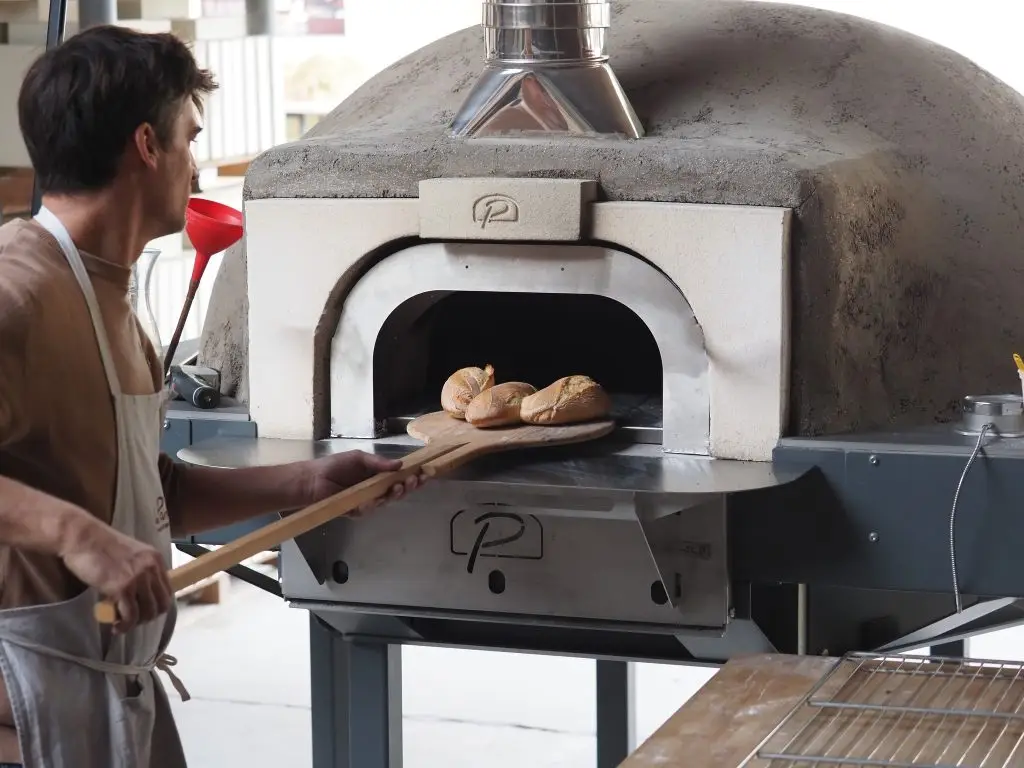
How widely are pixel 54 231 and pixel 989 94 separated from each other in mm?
2059

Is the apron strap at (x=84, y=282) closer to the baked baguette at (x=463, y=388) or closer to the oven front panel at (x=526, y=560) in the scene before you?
the oven front panel at (x=526, y=560)

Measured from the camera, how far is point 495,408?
2613mm

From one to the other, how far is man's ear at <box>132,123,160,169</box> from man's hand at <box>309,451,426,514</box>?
1.81ft

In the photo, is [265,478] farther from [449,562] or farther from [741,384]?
[741,384]

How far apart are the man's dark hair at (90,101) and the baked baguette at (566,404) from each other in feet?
3.05

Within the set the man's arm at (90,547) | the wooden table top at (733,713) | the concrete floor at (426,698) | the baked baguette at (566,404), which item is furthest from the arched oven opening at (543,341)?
the concrete floor at (426,698)

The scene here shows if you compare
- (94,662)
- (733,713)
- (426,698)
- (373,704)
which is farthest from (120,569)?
(426,698)

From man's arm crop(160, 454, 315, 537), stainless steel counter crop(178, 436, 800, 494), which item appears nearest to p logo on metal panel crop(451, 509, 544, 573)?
stainless steel counter crop(178, 436, 800, 494)

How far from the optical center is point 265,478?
88.7 inches

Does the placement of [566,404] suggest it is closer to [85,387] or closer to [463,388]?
[463,388]

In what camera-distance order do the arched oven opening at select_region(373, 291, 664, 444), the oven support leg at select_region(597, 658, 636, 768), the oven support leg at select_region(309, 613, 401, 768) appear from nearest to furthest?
the oven support leg at select_region(309, 613, 401, 768)
the arched oven opening at select_region(373, 291, 664, 444)
the oven support leg at select_region(597, 658, 636, 768)

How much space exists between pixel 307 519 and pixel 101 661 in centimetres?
30

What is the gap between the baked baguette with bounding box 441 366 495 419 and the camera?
8.92 ft

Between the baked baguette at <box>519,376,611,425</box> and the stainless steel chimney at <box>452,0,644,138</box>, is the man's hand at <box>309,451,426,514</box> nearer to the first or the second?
the baked baguette at <box>519,376,611,425</box>
